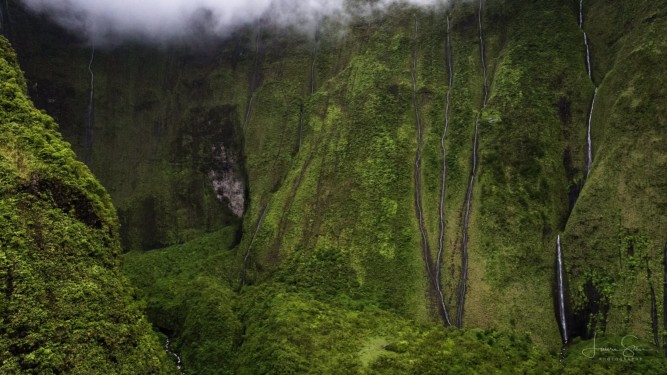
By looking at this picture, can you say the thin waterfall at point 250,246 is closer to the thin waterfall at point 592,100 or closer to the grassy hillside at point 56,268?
the grassy hillside at point 56,268

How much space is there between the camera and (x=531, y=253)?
62750 millimetres

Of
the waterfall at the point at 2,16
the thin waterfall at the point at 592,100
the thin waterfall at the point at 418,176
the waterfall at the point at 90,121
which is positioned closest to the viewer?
the thin waterfall at the point at 592,100

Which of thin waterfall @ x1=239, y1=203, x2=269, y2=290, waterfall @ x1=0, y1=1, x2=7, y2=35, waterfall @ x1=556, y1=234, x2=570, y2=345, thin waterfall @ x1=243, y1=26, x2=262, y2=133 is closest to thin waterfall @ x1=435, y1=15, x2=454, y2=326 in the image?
waterfall @ x1=556, y1=234, x2=570, y2=345

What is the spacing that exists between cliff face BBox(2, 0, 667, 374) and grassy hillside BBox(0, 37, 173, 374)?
1578cm

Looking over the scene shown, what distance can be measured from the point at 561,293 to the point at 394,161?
93.4ft

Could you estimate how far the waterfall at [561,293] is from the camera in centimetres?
5750

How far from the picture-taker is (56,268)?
132ft

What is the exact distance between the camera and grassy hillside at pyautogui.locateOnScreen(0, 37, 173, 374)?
1423 inches

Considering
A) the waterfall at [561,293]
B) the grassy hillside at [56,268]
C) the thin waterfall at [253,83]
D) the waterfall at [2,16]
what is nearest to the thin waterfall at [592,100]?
the waterfall at [561,293]

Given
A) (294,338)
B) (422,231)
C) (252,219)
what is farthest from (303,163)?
(294,338)

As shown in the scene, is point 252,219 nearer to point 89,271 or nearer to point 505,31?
point 89,271

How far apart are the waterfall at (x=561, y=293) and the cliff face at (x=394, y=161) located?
0.58 meters

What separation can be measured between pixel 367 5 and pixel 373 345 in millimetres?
65673

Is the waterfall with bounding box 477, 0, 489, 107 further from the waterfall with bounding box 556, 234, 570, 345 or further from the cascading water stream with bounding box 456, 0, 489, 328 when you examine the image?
the waterfall with bounding box 556, 234, 570, 345
